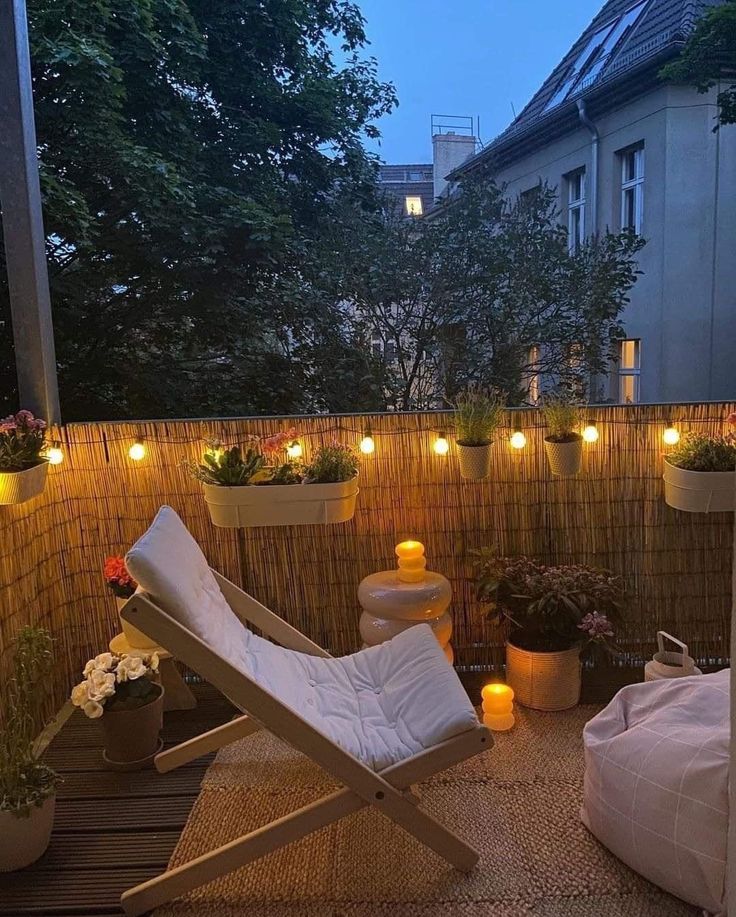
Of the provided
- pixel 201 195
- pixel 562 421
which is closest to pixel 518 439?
pixel 562 421

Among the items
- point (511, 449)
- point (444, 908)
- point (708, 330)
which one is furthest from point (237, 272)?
point (444, 908)

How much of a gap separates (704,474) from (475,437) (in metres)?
0.86

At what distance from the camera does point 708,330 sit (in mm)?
3709

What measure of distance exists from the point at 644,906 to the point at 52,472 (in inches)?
98.7

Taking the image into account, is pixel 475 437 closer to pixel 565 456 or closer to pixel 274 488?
pixel 565 456

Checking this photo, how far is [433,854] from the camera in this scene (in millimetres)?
2088

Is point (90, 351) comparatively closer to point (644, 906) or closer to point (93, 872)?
point (93, 872)

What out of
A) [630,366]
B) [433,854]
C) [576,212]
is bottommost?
[433,854]

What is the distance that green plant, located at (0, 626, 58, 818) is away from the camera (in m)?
2.04

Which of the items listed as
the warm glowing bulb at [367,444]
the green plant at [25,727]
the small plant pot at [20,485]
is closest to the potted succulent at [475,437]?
the warm glowing bulb at [367,444]

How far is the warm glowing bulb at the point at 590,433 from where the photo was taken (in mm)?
Result: 3004

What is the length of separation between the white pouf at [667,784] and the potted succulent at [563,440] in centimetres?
97

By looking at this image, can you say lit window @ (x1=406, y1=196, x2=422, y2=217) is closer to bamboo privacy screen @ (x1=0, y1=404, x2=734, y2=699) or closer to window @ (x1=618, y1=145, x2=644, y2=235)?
window @ (x1=618, y1=145, x2=644, y2=235)

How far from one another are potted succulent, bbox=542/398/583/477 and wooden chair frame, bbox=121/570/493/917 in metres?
1.30
